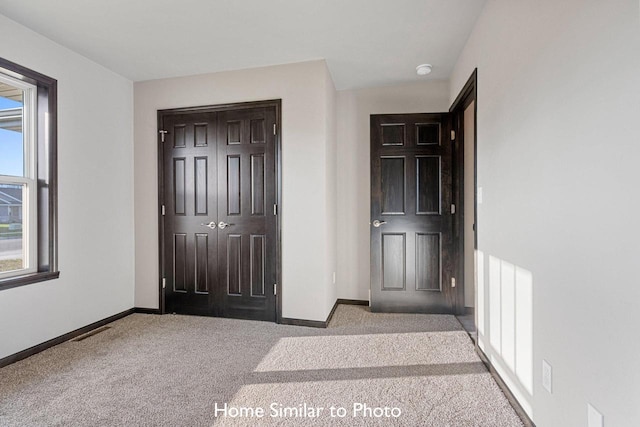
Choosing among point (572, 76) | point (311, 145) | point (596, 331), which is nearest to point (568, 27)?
point (572, 76)

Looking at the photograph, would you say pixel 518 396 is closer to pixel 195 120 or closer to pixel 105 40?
pixel 195 120

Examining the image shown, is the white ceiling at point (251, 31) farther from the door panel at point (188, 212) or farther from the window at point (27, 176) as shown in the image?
the door panel at point (188, 212)

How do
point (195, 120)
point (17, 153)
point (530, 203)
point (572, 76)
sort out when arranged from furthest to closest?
point (195, 120) → point (17, 153) → point (530, 203) → point (572, 76)

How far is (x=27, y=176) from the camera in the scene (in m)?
2.61

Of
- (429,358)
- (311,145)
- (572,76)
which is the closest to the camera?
(572,76)

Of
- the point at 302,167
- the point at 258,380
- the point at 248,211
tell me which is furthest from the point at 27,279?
the point at 302,167

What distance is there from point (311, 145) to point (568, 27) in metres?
2.11

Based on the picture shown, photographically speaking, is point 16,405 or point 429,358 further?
point 429,358

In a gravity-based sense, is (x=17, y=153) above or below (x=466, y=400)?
above

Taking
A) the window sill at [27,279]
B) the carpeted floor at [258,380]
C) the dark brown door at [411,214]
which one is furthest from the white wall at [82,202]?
the dark brown door at [411,214]

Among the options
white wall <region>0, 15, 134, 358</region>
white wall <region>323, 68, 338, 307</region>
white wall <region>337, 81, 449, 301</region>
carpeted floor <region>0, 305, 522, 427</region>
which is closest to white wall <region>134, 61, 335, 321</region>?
white wall <region>323, 68, 338, 307</region>

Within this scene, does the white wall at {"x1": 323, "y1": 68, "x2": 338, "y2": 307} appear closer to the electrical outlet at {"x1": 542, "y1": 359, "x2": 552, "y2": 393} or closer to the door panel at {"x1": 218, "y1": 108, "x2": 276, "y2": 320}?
the door panel at {"x1": 218, "y1": 108, "x2": 276, "y2": 320}

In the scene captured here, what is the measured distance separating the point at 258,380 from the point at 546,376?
1.60 metres

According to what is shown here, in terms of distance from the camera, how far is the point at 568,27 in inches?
49.6
